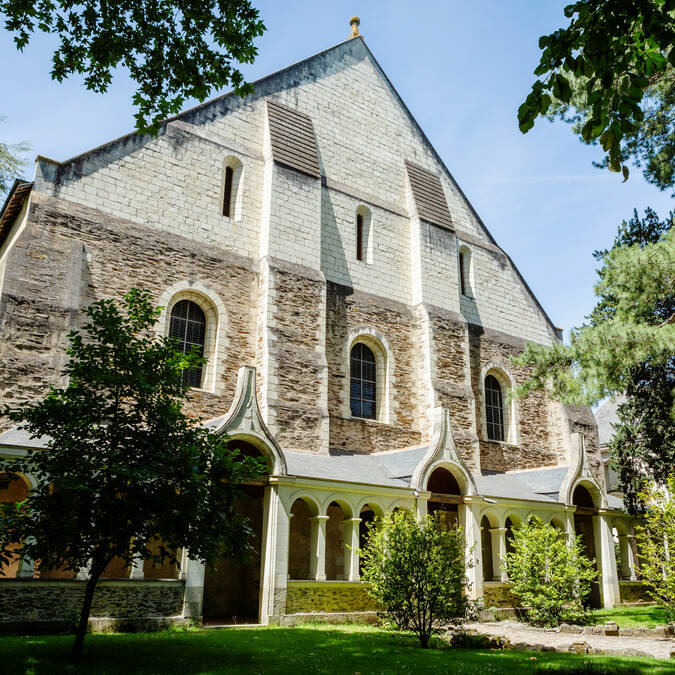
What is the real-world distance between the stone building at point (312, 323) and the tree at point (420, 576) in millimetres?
2877

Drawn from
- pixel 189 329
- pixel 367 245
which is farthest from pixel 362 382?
pixel 189 329

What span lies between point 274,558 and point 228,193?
434 inches

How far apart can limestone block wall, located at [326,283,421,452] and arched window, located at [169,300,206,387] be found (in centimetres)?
389

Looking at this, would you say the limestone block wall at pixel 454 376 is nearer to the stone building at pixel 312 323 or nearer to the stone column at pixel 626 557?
the stone building at pixel 312 323

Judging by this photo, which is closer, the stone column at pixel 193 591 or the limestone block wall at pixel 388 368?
the stone column at pixel 193 591

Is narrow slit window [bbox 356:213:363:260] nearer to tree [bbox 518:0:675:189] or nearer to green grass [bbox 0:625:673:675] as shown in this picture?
green grass [bbox 0:625:673:675]

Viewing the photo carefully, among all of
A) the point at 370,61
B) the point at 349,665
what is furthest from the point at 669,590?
the point at 370,61

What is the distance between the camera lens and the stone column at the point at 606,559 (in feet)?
66.0

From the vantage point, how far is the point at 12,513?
8.77 metres

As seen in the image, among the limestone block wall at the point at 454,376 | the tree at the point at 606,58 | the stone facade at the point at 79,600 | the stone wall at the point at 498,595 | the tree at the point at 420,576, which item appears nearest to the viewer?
the tree at the point at 606,58

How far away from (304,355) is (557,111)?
10002mm

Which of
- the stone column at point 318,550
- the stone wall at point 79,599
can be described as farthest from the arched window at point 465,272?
the stone wall at point 79,599

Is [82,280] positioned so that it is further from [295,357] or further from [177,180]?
[295,357]

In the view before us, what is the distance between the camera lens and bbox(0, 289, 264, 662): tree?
8.73 metres
